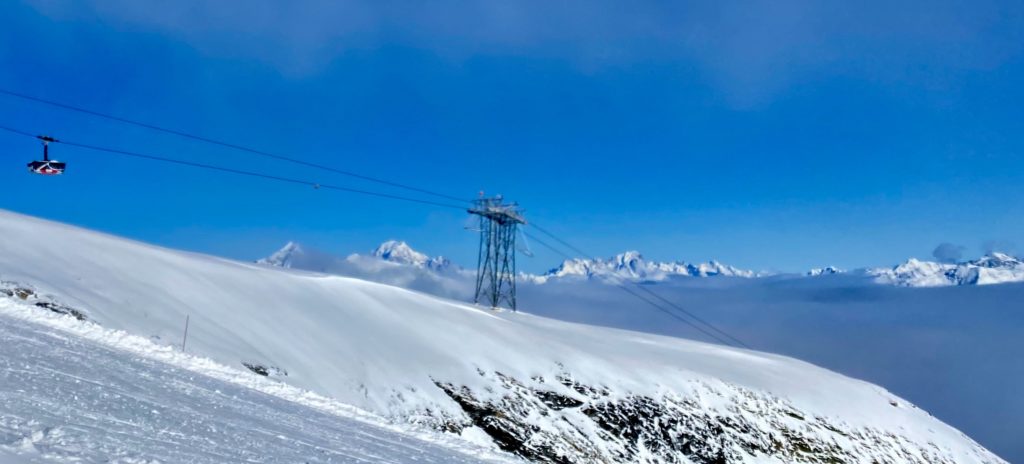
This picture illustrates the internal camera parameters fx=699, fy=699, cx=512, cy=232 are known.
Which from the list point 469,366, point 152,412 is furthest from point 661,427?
point 152,412

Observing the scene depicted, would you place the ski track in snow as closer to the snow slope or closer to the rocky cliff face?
the snow slope

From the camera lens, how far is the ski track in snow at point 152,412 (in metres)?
11.4

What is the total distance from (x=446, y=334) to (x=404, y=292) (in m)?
9.81

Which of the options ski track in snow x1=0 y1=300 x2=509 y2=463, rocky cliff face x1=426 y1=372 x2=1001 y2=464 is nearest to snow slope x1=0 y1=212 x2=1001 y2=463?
rocky cliff face x1=426 y1=372 x2=1001 y2=464

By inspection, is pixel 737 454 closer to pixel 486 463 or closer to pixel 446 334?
pixel 446 334

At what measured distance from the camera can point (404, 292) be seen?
186ft

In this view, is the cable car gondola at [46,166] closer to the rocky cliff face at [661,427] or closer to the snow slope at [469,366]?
the snow slope at [469,366]

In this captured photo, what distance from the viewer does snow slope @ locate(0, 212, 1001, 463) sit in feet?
109

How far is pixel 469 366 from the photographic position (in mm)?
43656

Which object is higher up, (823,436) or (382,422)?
(382,422)

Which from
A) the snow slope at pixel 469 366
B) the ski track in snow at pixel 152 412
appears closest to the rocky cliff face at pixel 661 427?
the snow slope at pixel 469 366

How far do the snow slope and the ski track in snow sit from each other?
600 centimetres

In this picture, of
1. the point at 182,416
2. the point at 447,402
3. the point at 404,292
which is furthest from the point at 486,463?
the point at 404,292

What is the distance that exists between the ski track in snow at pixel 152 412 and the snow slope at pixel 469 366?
600 cm
